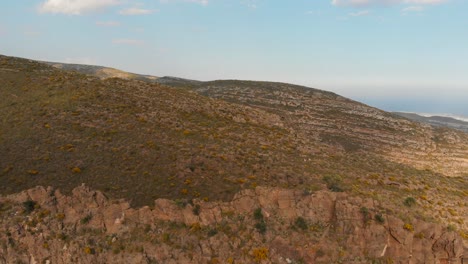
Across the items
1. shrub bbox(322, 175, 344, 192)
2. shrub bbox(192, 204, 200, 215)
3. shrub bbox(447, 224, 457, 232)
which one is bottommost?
shrub bbox(192, 204, 200, 215)

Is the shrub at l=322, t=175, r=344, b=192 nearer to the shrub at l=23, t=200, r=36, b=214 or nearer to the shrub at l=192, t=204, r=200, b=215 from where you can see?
the shrub at l=192, t=204, r=200, b=215

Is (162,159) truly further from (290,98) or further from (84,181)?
(290,98)

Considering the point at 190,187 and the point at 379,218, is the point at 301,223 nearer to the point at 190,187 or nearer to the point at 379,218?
the point at 379,218

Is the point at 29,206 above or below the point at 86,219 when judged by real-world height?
above

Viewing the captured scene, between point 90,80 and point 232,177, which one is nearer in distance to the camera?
point 232,177

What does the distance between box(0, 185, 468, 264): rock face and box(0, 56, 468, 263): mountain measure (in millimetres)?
98

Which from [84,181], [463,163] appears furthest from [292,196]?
Result: [463,163]

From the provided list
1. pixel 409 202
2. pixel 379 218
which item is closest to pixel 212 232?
pixel 379 218

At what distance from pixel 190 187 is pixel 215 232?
5.92 metres

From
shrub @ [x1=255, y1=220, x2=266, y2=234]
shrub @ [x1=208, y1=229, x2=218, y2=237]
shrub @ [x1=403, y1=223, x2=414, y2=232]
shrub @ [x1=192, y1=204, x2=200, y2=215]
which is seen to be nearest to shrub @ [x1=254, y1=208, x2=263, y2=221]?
shrub @ [x1=255, y1=220, x2=266, y2=234]

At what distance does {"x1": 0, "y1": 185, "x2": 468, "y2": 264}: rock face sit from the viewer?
24.9 m

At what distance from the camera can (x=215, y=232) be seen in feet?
86.3

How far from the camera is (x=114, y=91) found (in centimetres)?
5528

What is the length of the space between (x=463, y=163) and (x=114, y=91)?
71.5 meters
